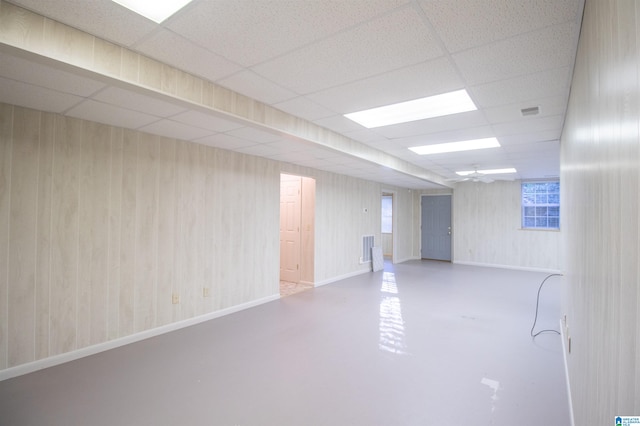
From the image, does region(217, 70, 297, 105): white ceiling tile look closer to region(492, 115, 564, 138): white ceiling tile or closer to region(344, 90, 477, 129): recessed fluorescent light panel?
region(344, 90, 477, 129): recessed fluorescent light panel

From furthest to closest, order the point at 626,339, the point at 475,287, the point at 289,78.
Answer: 1. the point at 475,287
2. the point at 289,78
3. the point at 626,339

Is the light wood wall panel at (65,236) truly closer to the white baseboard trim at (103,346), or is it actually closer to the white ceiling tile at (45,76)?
the white baseboard trim at (103,346)

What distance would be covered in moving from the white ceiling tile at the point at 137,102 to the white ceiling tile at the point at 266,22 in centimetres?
83

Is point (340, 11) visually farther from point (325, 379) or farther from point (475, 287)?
point (475, 287)

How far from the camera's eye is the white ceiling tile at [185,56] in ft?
6.57

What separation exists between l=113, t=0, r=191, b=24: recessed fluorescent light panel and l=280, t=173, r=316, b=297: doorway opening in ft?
15.4

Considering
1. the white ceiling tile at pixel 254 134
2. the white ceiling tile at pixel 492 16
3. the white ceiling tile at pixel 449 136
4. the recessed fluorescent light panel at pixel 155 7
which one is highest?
the recessed fluorescent light panel at pixel 155 7


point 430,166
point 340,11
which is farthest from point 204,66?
point 430,166

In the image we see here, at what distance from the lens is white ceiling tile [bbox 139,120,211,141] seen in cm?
327

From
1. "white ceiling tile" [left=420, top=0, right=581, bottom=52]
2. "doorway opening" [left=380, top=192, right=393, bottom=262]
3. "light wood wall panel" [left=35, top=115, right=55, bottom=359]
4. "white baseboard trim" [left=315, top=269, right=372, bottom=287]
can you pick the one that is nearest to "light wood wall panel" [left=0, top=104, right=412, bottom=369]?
"light wood wall panel" [left=35, top=115, right=55, bottom=359]

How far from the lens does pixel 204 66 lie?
234cm

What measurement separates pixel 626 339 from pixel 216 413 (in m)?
2.43

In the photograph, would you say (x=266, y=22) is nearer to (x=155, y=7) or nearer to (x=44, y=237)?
(x=155, y=7)

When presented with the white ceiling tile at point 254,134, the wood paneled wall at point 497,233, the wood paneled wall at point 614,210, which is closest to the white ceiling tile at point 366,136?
the white ceiling tile at point 254,134
